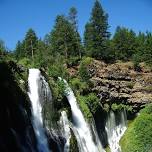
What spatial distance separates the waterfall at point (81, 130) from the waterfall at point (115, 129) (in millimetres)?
4736

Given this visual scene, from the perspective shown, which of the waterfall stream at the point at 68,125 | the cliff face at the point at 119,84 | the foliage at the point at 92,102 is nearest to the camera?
the waterfall stream at the point at 68,125

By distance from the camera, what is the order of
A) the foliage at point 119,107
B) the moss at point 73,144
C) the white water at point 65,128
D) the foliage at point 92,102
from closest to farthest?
the white water at point 65,128, the moss at point 73,144, the foliage at point 92,102, the foliage at point 119,107

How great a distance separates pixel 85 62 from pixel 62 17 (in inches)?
511

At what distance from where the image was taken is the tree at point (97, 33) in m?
68.7

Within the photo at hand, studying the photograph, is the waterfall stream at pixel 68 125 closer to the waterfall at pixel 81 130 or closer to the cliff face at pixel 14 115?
the waterfall at pixel 81 130

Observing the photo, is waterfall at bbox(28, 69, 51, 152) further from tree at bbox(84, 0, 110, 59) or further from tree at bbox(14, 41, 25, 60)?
tree at bbox(14, 41, 25, 60)

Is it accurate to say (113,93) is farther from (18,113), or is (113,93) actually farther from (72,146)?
(18,113)

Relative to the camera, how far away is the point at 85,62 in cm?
6344

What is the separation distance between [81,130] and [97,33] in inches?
1004

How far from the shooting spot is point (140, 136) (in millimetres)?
51469

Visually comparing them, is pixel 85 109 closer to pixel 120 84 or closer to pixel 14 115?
pixel 120 84

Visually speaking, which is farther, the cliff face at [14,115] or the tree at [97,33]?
the tree at [97,33]

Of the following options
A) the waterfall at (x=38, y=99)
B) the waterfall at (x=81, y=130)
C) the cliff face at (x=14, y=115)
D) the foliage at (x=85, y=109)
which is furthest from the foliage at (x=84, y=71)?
the cliff face at (x=14, y=115)

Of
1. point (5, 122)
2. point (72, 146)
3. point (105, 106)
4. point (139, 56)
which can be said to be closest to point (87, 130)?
point (72, 146)
